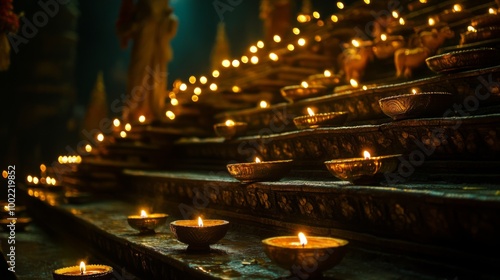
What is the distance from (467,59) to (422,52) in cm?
118

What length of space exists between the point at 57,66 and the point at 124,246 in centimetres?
1782

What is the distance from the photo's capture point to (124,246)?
3.76 metres

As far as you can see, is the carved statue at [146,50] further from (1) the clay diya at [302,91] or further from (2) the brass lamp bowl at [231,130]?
(1) the clay diya at [302,91]

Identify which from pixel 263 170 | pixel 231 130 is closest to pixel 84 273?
pixel 263 170

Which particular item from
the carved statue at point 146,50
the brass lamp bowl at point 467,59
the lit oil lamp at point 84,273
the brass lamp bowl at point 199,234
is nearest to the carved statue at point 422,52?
the brass lamp bowl at point 467,59

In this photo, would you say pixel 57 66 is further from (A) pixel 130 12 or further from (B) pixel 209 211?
(B) pixel 209 211

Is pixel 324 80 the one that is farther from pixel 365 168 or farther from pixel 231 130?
pixel 365 168

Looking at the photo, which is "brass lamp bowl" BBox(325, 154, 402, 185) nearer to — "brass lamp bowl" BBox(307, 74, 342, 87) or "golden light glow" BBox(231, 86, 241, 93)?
"brass lamp bowl" BBox(307, 74, 342, 87)

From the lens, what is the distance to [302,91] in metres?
5.48

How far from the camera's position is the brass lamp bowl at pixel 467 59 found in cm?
368

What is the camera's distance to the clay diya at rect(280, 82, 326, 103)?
547 cm

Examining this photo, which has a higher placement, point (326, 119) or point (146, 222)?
point (326, 119)

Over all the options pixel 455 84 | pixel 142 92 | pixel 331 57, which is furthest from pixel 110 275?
pixel 142 92

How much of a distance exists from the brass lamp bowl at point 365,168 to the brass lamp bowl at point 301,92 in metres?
2.52
